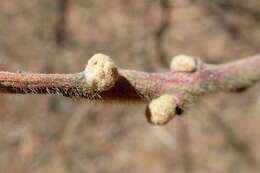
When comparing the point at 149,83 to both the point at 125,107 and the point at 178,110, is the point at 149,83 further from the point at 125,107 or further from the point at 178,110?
the point at 125,107

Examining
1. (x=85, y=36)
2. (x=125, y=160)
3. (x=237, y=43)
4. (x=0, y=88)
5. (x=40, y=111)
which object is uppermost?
(x=85, y=36)

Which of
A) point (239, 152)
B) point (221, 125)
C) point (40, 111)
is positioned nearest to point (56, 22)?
point (40, 111)

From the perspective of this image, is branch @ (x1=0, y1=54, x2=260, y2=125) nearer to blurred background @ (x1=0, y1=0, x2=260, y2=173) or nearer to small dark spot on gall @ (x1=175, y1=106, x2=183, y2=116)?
small dark spot on gall @ (x1=175, y1=106, x2=183, y2=116)

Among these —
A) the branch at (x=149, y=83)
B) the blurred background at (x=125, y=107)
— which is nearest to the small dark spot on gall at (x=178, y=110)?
the branch at (x=149, y=83)

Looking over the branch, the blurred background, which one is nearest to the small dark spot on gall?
the branch

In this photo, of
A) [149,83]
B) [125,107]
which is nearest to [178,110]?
[149,83]

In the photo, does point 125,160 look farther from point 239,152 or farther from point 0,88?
point 0,88
